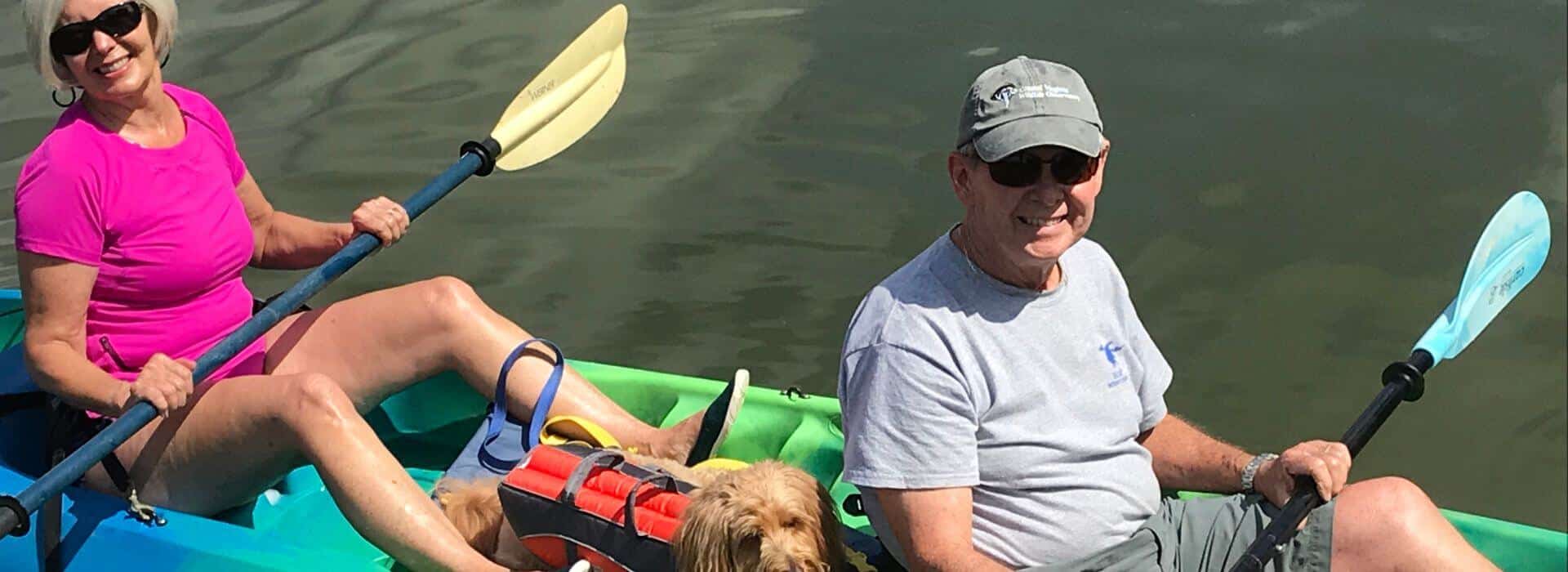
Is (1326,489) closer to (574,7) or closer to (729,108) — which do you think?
(729,108)

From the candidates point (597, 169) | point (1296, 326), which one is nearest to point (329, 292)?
point (597, 169)

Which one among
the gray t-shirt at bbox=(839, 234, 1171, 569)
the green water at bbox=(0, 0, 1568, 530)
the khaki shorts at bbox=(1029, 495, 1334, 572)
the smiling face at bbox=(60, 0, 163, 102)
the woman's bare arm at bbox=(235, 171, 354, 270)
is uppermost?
the smiling face at bbox=(60, 0, 163, 102)

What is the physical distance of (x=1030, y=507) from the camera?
8.86ft

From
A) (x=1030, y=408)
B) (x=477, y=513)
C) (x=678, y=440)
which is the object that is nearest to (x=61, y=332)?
(x=477, y=513)

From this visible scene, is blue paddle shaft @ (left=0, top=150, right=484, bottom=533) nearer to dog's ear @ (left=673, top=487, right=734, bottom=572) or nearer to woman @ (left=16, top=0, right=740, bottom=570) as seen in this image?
woman @ (left=16, top=0, right=740, bottom=570)

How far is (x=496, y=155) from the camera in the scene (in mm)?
4297

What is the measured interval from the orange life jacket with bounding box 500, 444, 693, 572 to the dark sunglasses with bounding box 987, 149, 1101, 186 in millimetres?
782

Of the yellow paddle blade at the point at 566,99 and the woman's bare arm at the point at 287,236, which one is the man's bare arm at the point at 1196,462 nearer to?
the woman's bare arm at the point at 287,236

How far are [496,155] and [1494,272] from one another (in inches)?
90.8

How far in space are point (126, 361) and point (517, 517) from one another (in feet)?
2.97

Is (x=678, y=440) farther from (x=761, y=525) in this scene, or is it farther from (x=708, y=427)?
(x=761, y=525)

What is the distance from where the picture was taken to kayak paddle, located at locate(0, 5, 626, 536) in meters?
3.16

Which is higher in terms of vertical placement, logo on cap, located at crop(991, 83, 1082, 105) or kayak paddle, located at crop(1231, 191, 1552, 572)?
logo on cap, located at crop(991, 83, 1082, 105)

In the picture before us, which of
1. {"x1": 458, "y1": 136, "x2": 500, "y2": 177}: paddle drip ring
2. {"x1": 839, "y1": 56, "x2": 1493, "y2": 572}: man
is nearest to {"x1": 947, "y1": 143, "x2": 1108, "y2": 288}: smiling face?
{"x1": 839, "y1": 56, "x2": 1493, "y2": 572}: man
